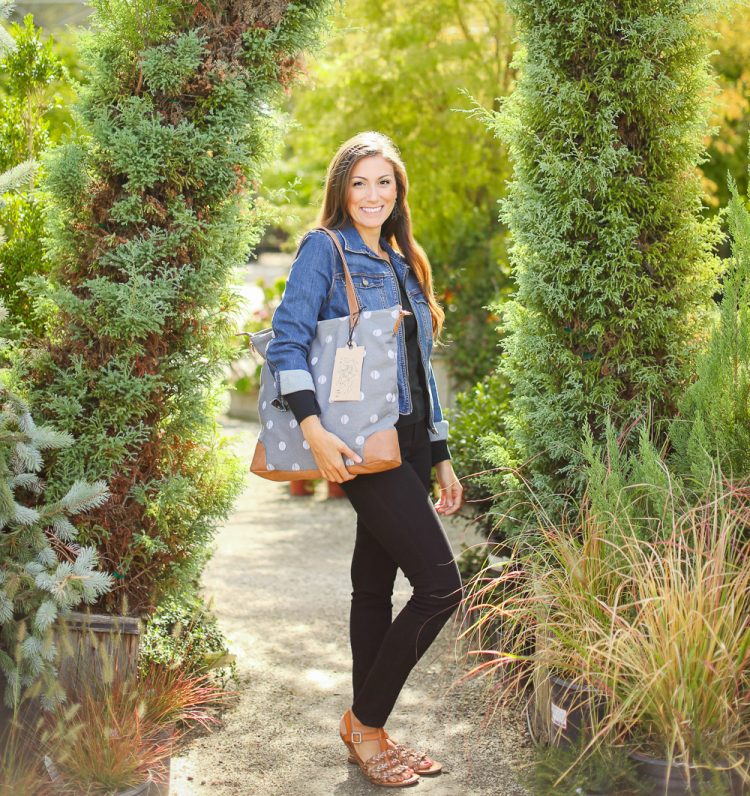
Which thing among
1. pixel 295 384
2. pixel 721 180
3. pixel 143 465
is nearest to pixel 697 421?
pixel 295 384

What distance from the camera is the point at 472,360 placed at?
834 cm

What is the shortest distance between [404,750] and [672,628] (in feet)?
4.17

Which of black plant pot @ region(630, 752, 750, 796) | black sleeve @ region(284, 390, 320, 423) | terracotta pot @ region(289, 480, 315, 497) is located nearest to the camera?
black plant pot @ region(630, 752, 750, 796)

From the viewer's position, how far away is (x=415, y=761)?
10.8ft

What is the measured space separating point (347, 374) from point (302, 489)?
562 cm

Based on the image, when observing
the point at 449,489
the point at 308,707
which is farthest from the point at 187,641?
the point at 449,489

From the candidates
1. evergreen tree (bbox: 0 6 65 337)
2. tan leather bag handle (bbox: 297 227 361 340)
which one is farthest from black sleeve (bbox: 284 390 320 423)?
evergreen tree (bbox: 0 6 65 337)

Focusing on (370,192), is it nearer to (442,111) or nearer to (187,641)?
(187,641)

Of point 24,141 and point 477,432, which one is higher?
point 24,141

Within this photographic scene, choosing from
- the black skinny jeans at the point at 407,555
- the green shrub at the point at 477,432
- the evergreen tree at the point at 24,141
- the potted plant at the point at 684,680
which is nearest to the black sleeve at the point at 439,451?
the black skinny jeans at the point at 407,555

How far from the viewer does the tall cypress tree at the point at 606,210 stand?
3523 mm

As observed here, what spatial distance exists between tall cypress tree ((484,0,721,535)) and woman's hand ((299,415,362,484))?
3.15 feet

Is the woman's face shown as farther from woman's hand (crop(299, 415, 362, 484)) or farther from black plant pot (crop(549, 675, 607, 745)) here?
black plant pot (crop(549, 675, 607, 745))

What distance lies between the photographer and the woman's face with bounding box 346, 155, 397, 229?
3.12 m
